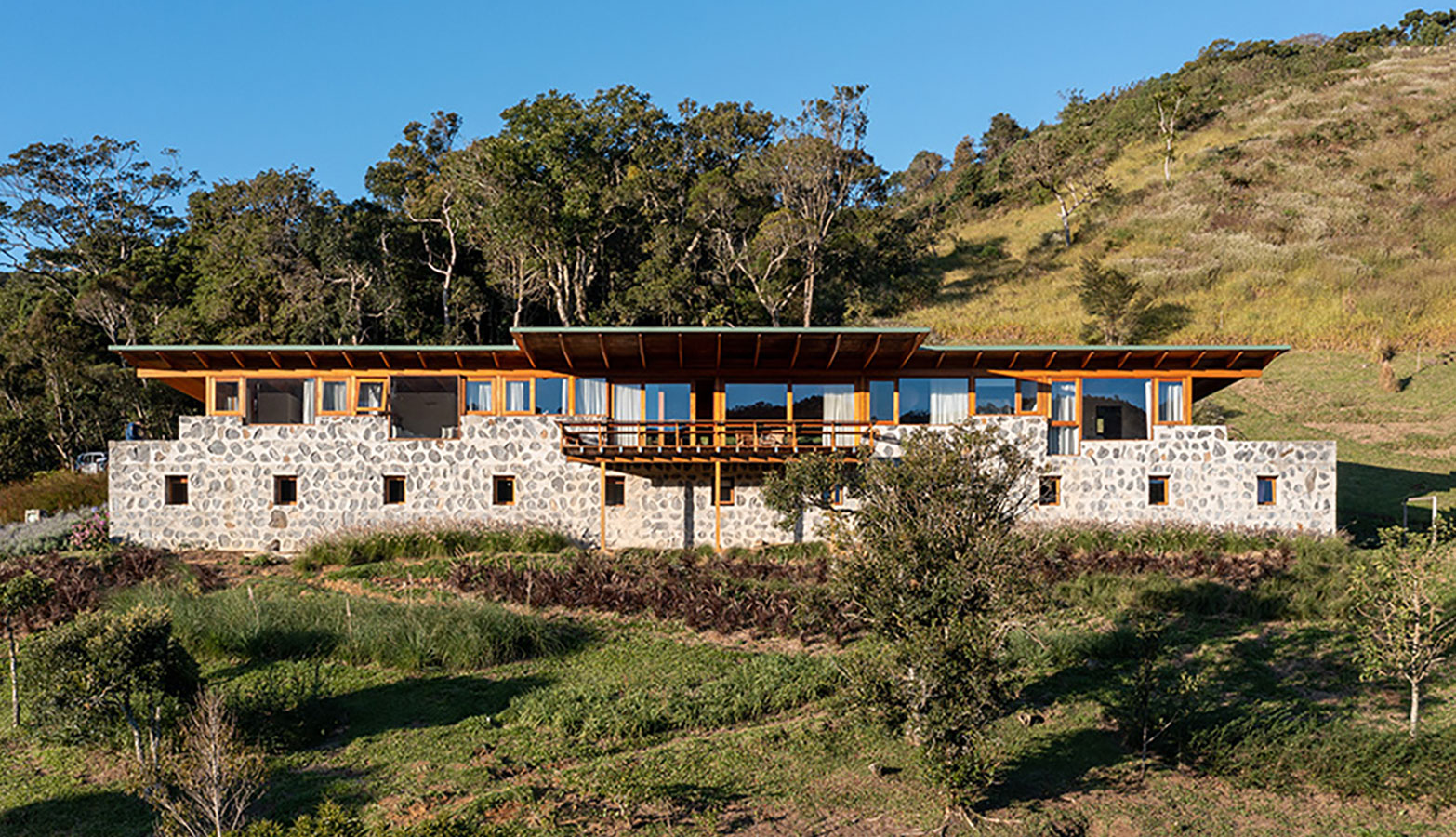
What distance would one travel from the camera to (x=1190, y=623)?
15.8 m

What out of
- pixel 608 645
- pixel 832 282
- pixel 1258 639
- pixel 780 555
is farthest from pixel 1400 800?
pixel 832 282

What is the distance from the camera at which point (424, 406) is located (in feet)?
73.3

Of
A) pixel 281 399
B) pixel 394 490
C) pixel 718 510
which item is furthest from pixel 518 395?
pixel 281 399

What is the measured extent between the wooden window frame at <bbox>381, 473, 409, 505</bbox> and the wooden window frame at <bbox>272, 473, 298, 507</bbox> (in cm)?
220

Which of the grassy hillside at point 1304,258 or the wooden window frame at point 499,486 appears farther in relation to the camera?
the grassy hillside at point 1304,258

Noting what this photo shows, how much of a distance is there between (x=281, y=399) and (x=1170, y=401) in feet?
74.8

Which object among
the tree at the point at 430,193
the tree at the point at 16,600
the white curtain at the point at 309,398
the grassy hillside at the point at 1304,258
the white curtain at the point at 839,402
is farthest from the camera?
the tree at the point at 430,193

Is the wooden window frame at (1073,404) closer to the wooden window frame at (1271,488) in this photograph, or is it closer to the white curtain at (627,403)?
the wooden window frame at (1271,488)

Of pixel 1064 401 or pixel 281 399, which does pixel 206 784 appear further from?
pixel 1064 401

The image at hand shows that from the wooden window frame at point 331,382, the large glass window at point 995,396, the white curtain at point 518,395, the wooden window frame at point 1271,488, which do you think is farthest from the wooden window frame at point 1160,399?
the wooden window frame at point 331,382

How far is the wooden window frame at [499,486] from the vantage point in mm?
22047

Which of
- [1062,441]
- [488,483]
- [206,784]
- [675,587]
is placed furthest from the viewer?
[1062,441]

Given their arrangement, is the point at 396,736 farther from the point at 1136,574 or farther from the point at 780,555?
the point at 1136,574

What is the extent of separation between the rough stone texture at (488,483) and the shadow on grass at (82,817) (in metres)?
12.8
